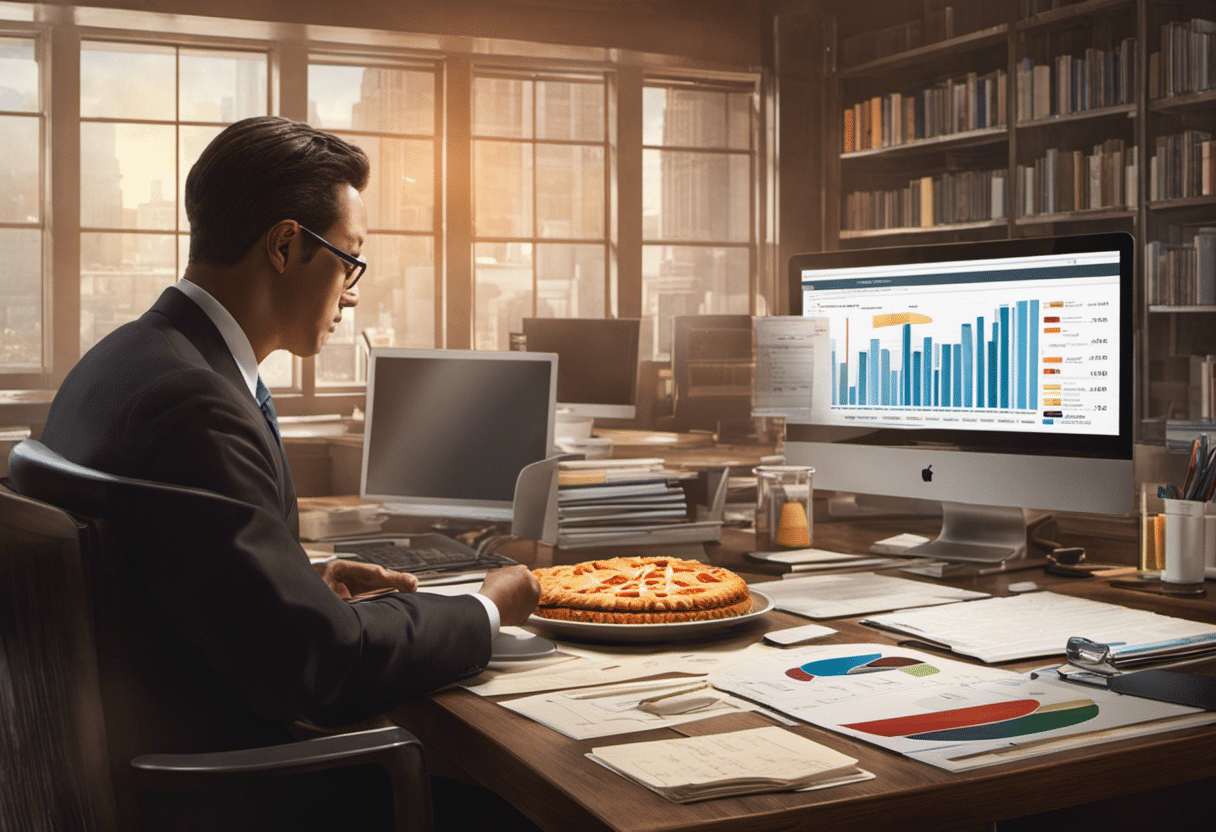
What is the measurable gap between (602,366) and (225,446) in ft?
12.2

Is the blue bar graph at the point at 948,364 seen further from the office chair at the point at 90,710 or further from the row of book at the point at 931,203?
the row of book at the point at 931,203

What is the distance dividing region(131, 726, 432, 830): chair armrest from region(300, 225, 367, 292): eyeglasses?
0.53 metres

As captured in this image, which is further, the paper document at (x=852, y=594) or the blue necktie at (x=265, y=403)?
the paper document at (x=852, y=594)

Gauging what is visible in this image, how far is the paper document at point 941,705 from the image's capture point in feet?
3.06

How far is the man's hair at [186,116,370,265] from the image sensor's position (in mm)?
1191

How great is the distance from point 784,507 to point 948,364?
0.37 m

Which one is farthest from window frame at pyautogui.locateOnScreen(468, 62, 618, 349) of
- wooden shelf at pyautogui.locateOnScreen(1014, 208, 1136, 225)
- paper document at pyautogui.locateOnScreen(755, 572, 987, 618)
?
paper document at pyautogui.locateOnScreen(755, 572, 987, 618)

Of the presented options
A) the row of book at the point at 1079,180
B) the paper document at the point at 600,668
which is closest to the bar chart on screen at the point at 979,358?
the paper document at the point at 600,668

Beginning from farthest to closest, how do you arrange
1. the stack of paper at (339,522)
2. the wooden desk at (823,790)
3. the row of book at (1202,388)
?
the row of book at (1202,388)
the stack of paper at (339,522)
the wooden desk at (823,790)

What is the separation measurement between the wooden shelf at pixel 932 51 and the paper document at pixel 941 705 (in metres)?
5.04

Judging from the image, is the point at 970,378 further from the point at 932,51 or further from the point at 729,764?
the point at 932,51

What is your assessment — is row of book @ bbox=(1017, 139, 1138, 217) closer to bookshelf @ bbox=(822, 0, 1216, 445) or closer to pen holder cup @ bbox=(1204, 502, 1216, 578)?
bookshelf @ bbox=(822, 0, 1216, 445)

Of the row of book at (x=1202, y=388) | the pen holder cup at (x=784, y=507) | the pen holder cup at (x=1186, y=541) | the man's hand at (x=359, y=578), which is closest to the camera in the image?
the man's hand at (x=359, y=578)

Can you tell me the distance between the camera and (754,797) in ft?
2.73
